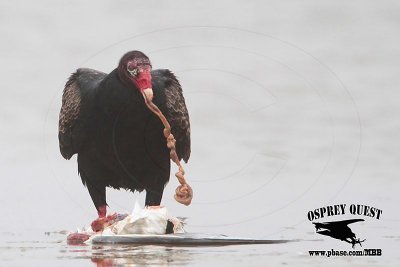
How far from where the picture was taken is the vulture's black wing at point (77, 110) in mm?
22047

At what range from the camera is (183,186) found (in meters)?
20.2

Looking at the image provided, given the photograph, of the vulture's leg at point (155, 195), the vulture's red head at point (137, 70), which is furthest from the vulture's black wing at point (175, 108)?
the vulture's leg at point (155, 195)

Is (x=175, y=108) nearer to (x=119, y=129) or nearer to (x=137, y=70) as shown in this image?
(x=119, y=129)

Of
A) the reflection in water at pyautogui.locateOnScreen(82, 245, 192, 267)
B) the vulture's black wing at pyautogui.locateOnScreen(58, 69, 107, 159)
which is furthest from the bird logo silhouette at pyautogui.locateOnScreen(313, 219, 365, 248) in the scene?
the vulture's black wing at pyautogui.locateOnScreen(58, 69, 107, 159)

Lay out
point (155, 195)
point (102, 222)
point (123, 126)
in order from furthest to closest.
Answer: point (155, 195) < point (102, 222) < point (123, 126)

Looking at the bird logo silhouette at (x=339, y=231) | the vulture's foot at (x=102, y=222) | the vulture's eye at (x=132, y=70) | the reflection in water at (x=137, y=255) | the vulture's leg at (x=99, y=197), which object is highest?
the vulture's eye at (x=132, y=70)

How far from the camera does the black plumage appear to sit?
21406 millimetres

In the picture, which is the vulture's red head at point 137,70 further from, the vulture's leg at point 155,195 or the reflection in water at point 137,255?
the reflection in water at point 137,255

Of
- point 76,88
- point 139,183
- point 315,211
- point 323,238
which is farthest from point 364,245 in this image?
point 76,88

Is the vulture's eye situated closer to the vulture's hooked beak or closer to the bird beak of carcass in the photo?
the bird beak of carcass

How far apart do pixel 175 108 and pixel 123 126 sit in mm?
1404

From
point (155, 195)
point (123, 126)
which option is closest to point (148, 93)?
point (123, 126)

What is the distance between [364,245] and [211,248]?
2120 mm

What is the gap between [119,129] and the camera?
21438 millimetres
